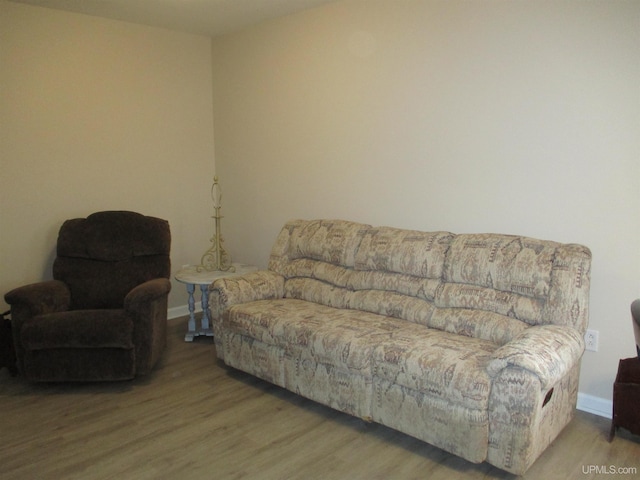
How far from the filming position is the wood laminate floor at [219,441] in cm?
231

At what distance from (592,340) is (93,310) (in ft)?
9.67

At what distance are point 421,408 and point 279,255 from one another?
1710 millimetres

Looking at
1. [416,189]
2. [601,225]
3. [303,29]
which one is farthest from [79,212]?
[601,225]

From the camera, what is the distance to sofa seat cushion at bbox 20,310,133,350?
3.03 metres

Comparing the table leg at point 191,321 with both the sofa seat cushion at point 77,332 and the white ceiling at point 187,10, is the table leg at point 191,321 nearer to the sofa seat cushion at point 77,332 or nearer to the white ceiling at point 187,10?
the sofa seat cushion at point 77,332

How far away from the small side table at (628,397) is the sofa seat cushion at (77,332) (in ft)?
8.69

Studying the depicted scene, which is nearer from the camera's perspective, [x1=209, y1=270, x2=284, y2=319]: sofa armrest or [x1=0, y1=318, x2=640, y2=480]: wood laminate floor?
[x1=0, y1=318, x2=640, y2=480]: wood laminate floor

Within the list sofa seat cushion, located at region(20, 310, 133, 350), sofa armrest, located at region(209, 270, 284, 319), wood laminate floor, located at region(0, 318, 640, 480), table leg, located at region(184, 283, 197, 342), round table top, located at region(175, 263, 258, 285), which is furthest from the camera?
table leg, located at region(184, 283, 197, 342)

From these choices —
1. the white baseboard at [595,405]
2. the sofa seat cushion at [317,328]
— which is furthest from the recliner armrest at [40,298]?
the white baseboard at [595,405]

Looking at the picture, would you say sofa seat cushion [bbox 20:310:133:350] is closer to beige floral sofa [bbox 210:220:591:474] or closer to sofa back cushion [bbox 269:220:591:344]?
beige floral sofa [bbox 210:220:591:474]

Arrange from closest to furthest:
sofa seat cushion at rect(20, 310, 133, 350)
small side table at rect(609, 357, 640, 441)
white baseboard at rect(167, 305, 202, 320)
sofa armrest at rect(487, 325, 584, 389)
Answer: sofa armrest at rect(487, 325, 584, 389)
small side table at rect(609, 357, 640, 441)
sofa seat cushion at rect(20, 310, 133, 350)
white baseboard at rect(167, 305, 202, 320)

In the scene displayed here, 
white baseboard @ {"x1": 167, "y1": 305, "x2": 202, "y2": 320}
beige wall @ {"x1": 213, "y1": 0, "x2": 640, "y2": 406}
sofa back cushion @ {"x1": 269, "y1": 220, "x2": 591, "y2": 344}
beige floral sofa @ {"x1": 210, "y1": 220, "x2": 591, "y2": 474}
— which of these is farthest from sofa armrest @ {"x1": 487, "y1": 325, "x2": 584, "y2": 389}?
white baseboard @ {"x1": 167, "y1": 305, "x2": 202, "y2": 320}

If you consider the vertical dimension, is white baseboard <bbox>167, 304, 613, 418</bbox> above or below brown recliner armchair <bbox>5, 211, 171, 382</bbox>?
below
